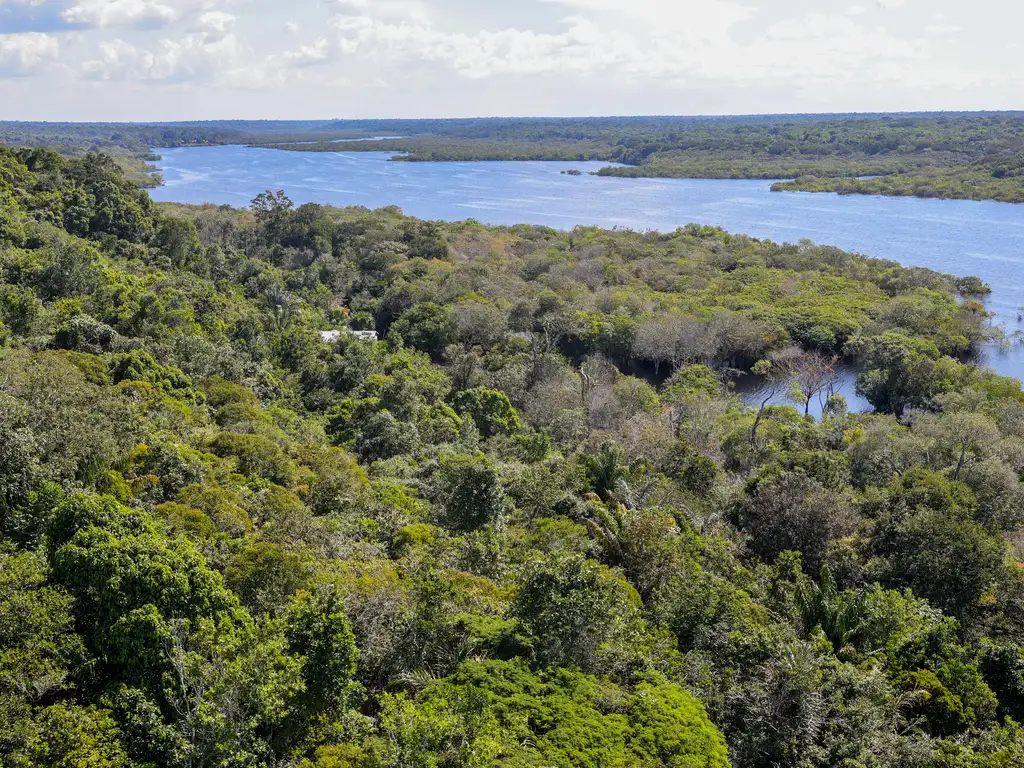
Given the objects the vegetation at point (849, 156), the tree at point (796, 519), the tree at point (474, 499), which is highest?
the vegetation at point (849, 156)

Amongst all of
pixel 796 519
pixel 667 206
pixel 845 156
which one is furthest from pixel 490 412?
pixel 845 156

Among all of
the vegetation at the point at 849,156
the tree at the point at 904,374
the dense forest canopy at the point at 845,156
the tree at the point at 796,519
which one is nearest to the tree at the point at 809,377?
the tree at the point at 904,374

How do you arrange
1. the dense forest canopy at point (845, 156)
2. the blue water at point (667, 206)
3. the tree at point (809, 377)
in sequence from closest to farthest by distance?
1. the tree at point (809, 377)
2. the blue water at point (667, 206)
3. the dense forest canopy at point (845, 156)

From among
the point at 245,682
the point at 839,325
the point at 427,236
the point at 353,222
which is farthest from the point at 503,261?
the point at 245,682

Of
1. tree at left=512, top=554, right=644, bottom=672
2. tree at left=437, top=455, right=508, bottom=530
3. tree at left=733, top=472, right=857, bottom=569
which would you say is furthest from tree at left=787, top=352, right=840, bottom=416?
tree at left=512, top=554, right=644, bottom=672

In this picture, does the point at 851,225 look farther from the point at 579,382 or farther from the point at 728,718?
the point at 728,718

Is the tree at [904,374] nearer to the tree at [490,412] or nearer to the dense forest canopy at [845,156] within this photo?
the tree at [490,412]

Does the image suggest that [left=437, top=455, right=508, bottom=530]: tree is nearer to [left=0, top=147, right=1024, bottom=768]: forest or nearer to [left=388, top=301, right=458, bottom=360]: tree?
[left=0, top=147, right=1024, bottom=768]: forest

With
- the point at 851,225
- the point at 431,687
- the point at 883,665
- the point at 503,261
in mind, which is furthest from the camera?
the point at 851,225
